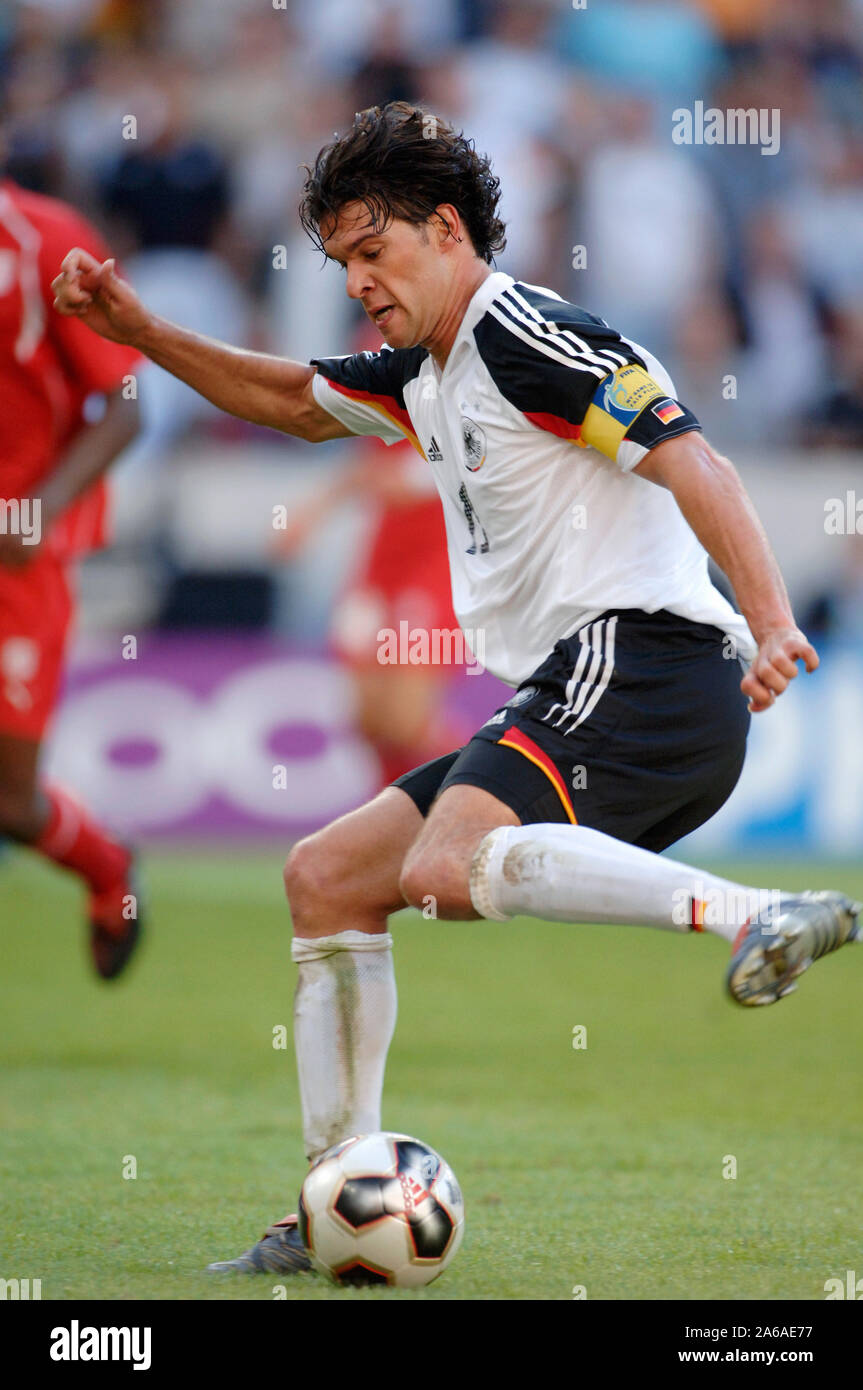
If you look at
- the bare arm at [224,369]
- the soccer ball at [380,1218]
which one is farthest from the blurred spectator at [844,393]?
the soccer ball at [380,1218]

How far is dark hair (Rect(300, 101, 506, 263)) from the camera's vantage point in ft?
12.0

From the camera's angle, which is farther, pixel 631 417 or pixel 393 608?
pixel 393 608

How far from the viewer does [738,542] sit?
3.33 metres

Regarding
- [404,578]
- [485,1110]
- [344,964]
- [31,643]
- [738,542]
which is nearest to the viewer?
[738,542]

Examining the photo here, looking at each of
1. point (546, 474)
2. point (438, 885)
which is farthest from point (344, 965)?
point (546, 474)

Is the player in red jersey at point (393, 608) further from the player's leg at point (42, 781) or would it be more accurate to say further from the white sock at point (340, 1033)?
the white sock at point (340, 1033)

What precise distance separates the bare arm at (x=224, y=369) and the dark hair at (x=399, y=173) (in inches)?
17.6

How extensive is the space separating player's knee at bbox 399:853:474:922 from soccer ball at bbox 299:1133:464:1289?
0.50m

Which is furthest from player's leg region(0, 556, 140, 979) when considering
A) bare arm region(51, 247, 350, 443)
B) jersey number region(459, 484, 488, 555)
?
jersey number region(459, 484, 488, 555)

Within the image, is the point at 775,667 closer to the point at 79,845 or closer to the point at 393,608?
the point at 79,845

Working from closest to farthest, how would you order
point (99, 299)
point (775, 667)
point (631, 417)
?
1. point (775, 667)
2. point (631, 417)
3. point (99, 299)

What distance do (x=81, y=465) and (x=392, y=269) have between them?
2.71 meters

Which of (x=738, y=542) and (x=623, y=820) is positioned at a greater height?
(x=738, y=542)

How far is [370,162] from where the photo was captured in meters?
3.65
